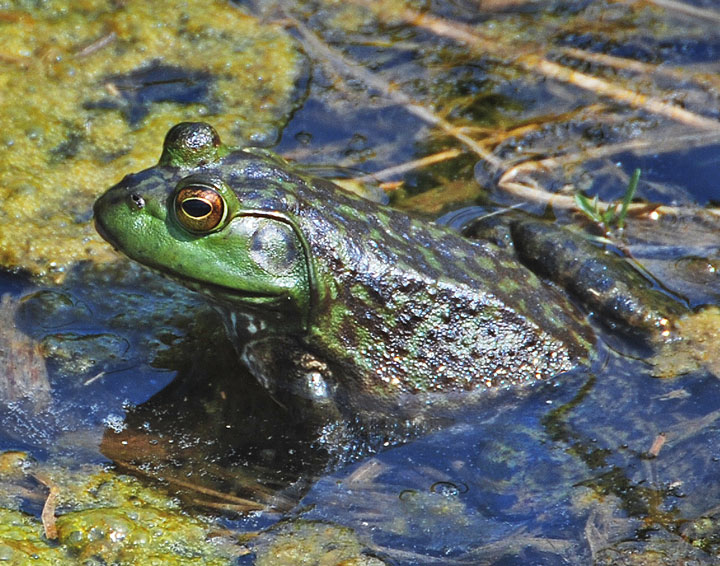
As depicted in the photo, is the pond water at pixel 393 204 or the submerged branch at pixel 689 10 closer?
the pond water at pixel 393 204

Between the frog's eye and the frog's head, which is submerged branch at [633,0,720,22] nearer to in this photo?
the frog's head

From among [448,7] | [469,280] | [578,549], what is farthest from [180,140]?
[448,7]

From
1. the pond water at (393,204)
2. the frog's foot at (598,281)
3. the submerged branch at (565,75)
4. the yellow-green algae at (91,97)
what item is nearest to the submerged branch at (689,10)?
the pond water at (393,204)

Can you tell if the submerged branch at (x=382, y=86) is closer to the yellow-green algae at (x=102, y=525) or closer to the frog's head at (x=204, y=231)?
the frog's head at (x=204, y=231)

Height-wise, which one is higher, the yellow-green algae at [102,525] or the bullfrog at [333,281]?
the bullfrog at [333,281]

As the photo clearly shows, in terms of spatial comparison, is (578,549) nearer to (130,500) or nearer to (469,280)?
(469,280)

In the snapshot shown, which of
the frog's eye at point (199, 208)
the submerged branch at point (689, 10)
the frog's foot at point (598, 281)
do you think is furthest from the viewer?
the submerged branch at point (689, 10)

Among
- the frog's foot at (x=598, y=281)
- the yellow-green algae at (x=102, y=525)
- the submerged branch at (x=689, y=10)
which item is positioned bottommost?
the yellow-green algae at (x=102, y=525)

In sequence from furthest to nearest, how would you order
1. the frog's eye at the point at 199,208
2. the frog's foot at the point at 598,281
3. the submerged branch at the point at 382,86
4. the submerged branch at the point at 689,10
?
the submerged branch at the point at 689,10 < the submerged branch at the point at 382,86 < the frog's foot at the point at 598,281 < the frog's eye at the point at 199,208
